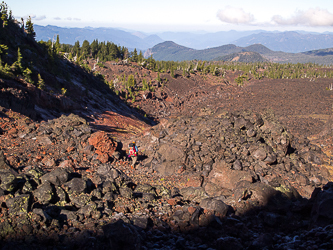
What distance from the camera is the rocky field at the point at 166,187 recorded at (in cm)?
523

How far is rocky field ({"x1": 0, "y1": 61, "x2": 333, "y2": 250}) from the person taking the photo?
5.23 meters

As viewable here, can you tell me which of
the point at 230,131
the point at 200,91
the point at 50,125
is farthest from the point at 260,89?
the point at 50,125

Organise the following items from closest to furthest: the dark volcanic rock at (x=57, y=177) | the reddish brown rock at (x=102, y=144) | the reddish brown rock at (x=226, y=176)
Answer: the dark volcanic rock at (x=57, y=177)
the reddish brown rock at (x=226, y=176)
the reddish brown rock at (x=102, y=144)

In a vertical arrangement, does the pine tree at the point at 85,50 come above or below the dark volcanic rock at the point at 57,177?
above

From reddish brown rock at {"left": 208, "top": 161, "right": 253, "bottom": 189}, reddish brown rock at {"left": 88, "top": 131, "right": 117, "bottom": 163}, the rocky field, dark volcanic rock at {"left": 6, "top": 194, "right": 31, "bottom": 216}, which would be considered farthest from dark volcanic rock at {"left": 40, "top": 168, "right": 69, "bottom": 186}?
reddish brown rock at {"left": 208, "top": 161, "right": 253, "bottom": 189}

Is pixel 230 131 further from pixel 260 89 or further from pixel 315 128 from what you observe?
pixel 260 89

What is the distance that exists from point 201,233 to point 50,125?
9.54 metres

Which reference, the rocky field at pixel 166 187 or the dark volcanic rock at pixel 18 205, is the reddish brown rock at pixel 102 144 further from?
the dark volcanic rock at pixel 18 205

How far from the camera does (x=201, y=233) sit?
5.96 metres

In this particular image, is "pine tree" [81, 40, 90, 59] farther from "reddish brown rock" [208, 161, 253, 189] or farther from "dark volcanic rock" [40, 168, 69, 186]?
"dark volcanic rock" [40, 168, 69, 186]

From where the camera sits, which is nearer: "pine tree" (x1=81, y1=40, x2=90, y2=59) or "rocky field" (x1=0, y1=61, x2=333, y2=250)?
"rocky field" (x1=0, y1=61, x2=333, y2=250)

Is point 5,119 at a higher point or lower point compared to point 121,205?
higher

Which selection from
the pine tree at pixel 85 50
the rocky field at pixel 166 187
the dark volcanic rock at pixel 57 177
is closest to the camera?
the rocky field at pixel 166 187

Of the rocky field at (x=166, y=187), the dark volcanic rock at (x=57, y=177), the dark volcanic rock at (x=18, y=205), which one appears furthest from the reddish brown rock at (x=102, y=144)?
the dark volcanic rock at (x=18, y=205)
